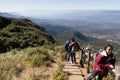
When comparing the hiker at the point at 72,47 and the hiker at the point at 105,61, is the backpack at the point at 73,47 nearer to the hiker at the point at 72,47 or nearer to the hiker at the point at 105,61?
the hiker at the point at 72,47

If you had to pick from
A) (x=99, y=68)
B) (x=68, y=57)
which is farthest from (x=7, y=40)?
(x=99, y=68)

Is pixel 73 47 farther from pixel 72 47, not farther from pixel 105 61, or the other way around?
pixel 105 61

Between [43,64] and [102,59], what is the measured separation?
439 centimetres

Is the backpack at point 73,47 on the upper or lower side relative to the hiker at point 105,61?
lower

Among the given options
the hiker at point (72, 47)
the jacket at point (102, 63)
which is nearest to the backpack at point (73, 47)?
the hiker at point (72, 47)

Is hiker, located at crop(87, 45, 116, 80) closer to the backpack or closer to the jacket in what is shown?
the jacket

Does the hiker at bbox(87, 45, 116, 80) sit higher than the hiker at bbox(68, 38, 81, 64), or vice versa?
the hiker at bbox(87, 45, 116, 80)

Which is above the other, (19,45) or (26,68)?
(26,68)

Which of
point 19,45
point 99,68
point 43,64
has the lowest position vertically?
point 19,45

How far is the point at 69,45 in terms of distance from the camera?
607 inches

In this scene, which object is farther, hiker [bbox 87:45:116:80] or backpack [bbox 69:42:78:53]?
backpack [bbox 69:42:78:53]

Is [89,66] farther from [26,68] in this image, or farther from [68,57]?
[26,68]

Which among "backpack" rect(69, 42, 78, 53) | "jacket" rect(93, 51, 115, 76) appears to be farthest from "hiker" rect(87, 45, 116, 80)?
"backpack" rect(69, 42, 78, 53)

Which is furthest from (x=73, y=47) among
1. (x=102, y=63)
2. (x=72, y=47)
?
(x=102, y=63)
